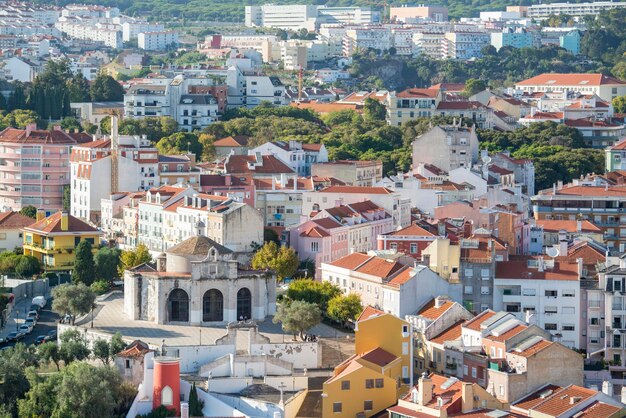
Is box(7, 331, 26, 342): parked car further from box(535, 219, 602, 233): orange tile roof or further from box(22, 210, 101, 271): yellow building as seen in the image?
box(535, 219, 602, 233): orange tile roof

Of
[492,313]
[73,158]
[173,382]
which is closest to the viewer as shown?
[173,382]

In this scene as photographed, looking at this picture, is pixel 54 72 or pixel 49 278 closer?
pixel 49 278

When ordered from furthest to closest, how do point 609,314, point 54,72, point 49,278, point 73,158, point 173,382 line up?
1. point 54,72
2. point 73,158
3. point 49,278
4. point 609,314
5. point 173,382

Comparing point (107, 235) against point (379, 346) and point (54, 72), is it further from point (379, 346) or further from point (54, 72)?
point (54, 72)

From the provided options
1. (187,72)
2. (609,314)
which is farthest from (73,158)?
(187,72)

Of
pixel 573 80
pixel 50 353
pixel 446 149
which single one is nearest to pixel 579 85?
pixel 573 80

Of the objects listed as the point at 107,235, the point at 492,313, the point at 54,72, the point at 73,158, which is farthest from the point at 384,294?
the point at 54,72

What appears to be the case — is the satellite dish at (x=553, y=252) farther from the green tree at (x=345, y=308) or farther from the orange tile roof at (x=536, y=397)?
the orange tile roof at (x=536, y=397)
